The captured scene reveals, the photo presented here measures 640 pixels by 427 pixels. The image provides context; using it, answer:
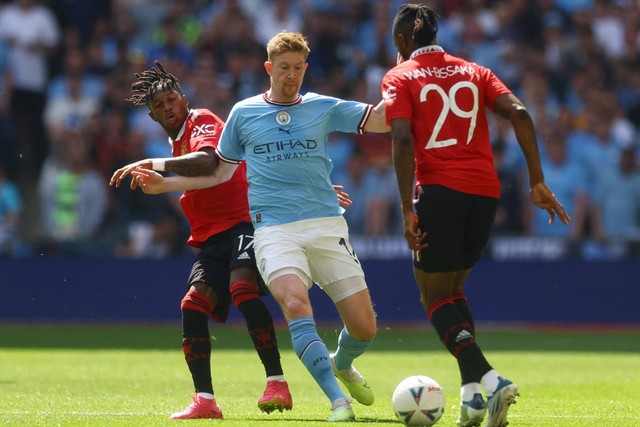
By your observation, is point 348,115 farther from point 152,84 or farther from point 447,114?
point 152,84

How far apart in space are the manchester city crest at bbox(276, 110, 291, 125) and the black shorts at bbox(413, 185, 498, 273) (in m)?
1.01

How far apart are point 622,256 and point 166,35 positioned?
7932mm

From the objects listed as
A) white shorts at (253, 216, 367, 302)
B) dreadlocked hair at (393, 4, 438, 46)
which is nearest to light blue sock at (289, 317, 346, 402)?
white shorts at (253, 216, 367, 302)

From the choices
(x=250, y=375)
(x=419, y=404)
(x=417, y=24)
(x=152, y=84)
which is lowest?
(x=250, y=375)

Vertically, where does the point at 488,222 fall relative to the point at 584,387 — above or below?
above

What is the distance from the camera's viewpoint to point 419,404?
7137mm

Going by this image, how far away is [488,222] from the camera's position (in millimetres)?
7441

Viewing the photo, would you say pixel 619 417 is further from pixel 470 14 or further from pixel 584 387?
pixel 470 14

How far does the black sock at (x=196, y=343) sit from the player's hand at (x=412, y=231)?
5.67ft

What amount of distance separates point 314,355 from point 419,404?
0.71 metres

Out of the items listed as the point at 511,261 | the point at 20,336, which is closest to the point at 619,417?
the point at 511,261

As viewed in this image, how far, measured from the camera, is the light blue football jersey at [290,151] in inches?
303

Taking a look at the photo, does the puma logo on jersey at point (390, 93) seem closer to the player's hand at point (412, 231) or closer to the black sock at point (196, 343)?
the player's hand at point (412, 231)

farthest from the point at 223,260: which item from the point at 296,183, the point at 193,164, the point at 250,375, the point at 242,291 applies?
the point at 250,375
